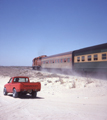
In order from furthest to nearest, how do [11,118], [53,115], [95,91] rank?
[95,91], [53,115], [11,118]

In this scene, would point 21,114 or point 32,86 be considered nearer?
point 21,114

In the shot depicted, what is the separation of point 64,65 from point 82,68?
5.31 meters

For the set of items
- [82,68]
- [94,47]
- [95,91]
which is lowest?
[95,91]

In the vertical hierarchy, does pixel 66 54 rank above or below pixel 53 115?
above

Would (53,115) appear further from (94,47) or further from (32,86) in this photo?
(94,47)

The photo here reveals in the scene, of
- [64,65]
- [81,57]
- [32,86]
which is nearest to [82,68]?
[81,57]

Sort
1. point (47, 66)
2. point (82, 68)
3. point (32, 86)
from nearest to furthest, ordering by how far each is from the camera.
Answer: point (32, 86), point (82, 68), point (47, 66)

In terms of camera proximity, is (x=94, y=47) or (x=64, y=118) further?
(x=94, y=47)

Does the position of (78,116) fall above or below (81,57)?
below

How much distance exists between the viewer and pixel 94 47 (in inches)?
693

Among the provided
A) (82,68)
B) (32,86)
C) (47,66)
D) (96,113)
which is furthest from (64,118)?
(47,66)

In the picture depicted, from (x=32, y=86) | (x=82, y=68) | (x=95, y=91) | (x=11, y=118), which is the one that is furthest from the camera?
(x=82, y=68)

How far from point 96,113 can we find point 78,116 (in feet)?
2.55

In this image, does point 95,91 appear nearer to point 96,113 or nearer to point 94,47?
point 96,113
